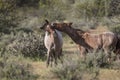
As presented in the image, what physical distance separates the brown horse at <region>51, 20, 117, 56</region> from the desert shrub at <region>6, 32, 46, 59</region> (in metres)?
2.54

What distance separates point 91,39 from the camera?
1292 centimetres

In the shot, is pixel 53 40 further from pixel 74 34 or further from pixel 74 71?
pixel 74 71

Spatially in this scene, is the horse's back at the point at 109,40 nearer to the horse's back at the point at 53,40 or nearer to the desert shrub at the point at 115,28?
the horse's back at the point at 53,40

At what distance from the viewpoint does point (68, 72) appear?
1036 cm

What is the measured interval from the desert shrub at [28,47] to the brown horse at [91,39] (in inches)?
100

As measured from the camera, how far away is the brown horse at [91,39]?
1276cm

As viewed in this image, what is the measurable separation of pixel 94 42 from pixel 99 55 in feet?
2.02

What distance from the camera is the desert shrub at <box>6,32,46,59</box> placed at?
15.1m

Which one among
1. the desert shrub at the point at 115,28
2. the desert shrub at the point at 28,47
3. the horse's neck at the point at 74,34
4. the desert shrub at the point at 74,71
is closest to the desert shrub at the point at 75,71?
the desert shrub at the point at 74,71

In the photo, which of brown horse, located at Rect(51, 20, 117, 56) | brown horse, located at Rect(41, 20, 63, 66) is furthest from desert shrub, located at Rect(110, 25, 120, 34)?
brown horse, located at Rect(41, 20, 63, 66)

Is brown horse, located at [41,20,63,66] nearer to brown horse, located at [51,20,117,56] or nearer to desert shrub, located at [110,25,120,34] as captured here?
brown horse, located at [51,20,117,56]

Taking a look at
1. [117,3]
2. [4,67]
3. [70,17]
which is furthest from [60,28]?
[70,17]

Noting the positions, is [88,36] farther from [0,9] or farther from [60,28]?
[0,9]

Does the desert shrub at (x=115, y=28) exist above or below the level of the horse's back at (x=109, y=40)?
below
